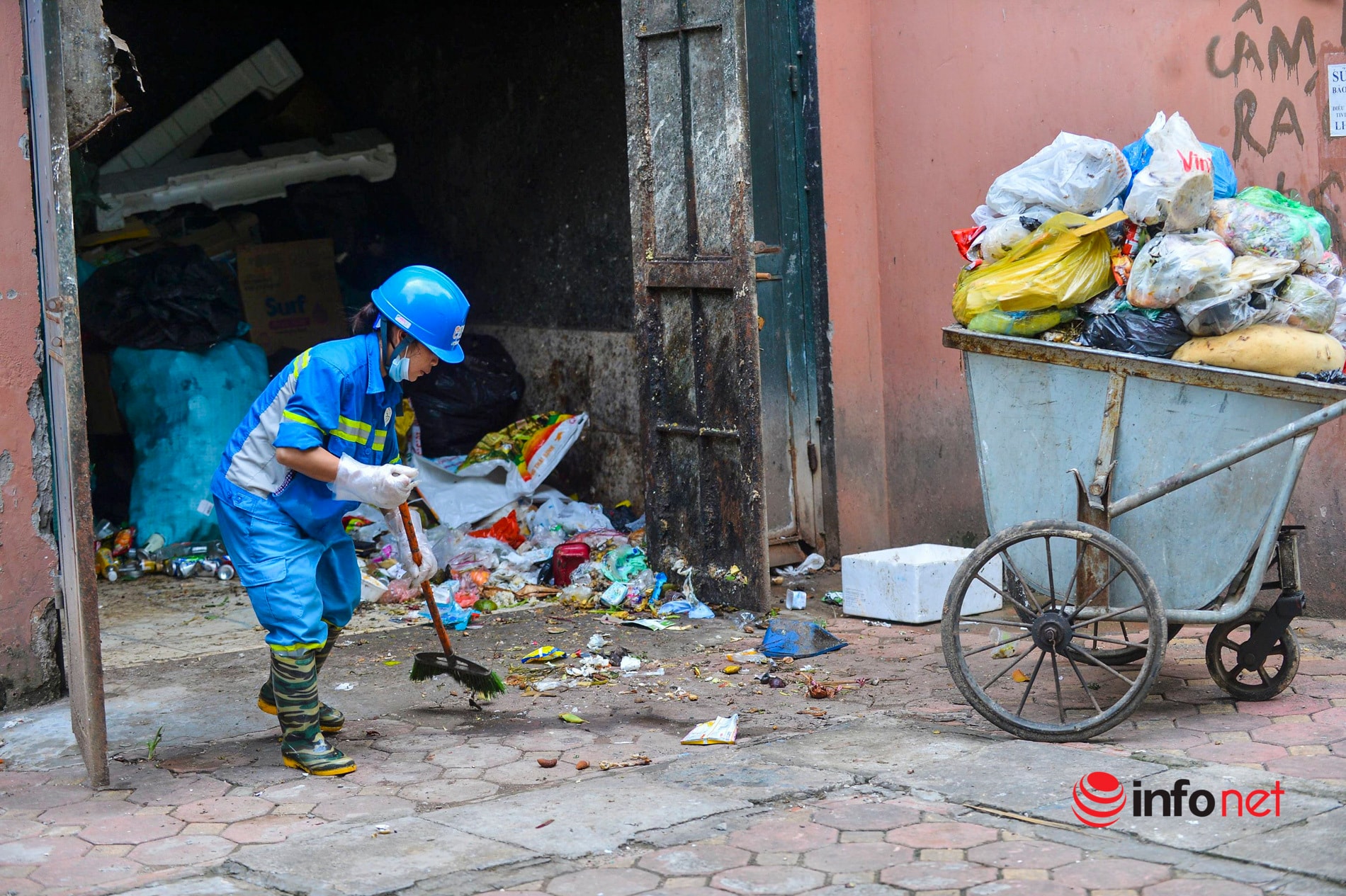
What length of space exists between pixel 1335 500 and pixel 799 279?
259 cm

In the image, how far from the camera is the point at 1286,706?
4.40 meters

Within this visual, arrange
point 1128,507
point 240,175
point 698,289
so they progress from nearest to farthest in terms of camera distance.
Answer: point 1128,507 < point 698,289 < point 240,175

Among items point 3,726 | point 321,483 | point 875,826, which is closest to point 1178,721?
point 875,826

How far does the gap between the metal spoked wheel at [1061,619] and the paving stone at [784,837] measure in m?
0.87

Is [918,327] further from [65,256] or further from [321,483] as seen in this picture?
[65,256]

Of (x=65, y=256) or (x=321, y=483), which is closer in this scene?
(x=65, y=256)

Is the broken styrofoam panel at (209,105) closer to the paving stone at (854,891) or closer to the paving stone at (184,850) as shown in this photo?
the paving stone at (184,850)

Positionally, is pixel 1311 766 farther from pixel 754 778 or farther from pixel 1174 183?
pixel 1174 183

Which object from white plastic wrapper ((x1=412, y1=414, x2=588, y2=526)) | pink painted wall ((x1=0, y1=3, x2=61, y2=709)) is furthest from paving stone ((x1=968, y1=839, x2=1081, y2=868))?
white plastic wrapper ((x1=412, y1=414, x2=588, y2=526))

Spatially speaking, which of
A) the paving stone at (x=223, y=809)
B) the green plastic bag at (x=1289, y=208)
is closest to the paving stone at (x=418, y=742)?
the paving stone at (x=223, y=809)

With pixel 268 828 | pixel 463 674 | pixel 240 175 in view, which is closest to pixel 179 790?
pixel 268 828

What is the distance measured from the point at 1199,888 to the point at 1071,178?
2.26 metres

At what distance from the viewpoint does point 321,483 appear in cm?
418

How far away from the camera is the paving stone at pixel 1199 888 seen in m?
3.02
